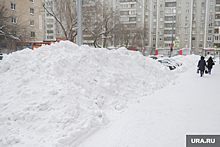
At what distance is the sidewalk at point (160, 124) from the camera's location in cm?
359

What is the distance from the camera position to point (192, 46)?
59.3m

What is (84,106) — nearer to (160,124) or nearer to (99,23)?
(160,124)

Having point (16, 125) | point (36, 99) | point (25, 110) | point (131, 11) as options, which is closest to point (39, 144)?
point (16, 125)

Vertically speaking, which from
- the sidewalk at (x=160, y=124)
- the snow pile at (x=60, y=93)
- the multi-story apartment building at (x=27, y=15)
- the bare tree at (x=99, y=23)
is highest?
the multi-story apartment building at (x=27, y=15)

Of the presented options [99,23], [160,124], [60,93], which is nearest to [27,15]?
[99,23]

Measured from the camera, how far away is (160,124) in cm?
434

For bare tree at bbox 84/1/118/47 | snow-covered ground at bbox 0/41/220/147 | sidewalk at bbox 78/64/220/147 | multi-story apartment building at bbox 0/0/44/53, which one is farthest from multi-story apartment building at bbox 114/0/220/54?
sidewalk at bbox 78/64/220/147

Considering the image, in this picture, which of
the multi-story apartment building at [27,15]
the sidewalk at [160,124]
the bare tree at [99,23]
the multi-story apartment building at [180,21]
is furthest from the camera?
the multi-story apartment building at [180,21]

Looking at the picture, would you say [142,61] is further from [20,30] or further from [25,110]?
[20,30]

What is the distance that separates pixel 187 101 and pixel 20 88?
5.34m

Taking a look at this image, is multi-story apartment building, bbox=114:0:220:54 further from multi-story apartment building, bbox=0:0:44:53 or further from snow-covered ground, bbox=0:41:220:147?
snow-covered ground, bbox=0:41:220:147

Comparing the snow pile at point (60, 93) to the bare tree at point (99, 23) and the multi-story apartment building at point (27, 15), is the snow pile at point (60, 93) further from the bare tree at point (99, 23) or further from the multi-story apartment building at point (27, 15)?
the multi-story apartment building at point (27, 15)

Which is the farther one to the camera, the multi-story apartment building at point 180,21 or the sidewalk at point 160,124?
the multi-story apartment building at point 180,21

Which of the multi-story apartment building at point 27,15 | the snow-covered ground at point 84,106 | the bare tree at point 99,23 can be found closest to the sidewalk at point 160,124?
the snow-covered ground at point 84,106
